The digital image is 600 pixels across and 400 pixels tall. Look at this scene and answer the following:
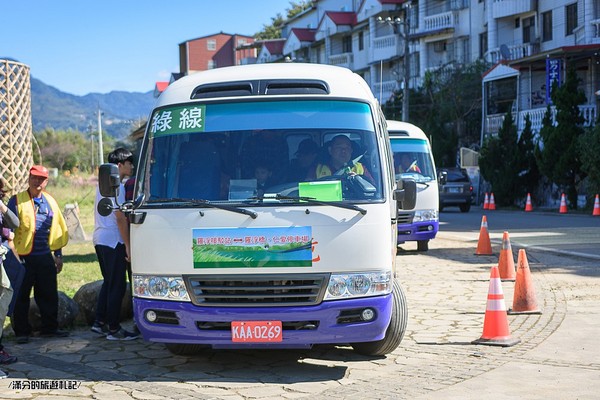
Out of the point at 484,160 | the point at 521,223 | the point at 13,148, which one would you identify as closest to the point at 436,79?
the point at 484,160

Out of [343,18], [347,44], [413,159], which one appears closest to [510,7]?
[343,18]

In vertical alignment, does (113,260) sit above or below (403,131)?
below

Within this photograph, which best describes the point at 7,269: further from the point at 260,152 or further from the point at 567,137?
the point at 567,137

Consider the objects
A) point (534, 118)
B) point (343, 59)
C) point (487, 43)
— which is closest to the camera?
point (534, 118)

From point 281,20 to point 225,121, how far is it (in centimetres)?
9297

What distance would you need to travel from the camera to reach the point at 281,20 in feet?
325

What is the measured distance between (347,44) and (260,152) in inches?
2415

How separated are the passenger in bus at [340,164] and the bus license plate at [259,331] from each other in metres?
1.33

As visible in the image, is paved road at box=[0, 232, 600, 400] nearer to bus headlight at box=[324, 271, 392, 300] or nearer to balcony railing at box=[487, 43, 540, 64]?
bus headlight at box=[324, 271, 392, 300]

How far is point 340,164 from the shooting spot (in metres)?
7.84

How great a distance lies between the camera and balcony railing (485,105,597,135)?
34.2 meters

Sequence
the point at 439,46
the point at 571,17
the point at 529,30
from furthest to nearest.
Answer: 1. the point at 439,46
2. the point at 529,30
3. the point at 571,17

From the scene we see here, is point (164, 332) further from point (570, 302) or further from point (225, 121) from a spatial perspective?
point (570, 302)

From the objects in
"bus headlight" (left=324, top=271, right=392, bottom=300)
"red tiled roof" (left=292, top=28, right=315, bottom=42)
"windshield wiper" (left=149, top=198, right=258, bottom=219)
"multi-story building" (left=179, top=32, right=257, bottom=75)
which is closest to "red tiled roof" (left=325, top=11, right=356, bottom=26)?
"red tiled roof" (left=292, top=28, right=315, bottom=42)
